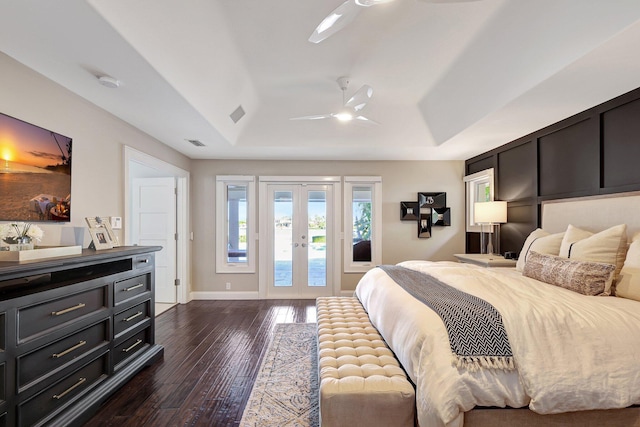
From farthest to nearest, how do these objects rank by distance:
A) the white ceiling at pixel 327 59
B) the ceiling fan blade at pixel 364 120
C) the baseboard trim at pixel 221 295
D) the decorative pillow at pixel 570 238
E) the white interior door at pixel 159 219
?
1. the baseboard trim at pixel 221 295
2. the white interior door at pixel 159 219
3. the ceiling fan blade at pixel 364 120
4. the decorative pillow at pixel 570 238
5. the white ceiling at pixel 327 59

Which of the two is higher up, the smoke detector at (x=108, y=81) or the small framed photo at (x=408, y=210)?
the smoke detector at (x=108, y=81)

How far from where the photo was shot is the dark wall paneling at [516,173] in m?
3.88

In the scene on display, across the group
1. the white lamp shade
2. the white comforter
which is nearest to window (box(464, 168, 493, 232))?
the white lamp shade

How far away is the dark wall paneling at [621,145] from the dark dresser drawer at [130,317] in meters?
4.35

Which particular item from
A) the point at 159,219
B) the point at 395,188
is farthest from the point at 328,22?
the point at 159,219

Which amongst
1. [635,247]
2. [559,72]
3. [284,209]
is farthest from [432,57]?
[284,209]

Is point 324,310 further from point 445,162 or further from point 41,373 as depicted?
point 445,162

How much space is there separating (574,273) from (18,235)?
3.78 metres

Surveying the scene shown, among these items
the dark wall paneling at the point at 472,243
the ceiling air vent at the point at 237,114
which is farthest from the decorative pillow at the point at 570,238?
the ceiling air vent at the point at 237,114

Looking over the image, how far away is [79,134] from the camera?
109 inches

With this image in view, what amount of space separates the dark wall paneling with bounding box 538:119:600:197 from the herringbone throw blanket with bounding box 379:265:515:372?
2099 mm

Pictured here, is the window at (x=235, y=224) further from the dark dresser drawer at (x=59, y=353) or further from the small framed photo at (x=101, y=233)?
the dark dresser drawer at (x=59, y=353)

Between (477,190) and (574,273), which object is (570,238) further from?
(477,190)

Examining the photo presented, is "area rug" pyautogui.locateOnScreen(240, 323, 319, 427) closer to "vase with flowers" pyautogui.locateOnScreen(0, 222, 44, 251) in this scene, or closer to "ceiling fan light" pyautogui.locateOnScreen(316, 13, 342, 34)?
"vase with flowers" pyautogui.locateOnScreen(0, 222, 44, 251)
